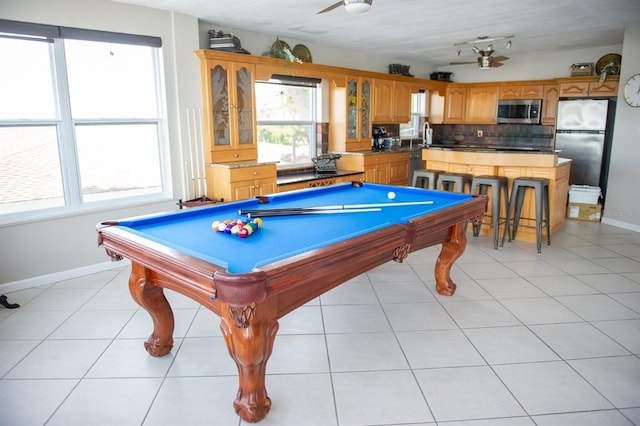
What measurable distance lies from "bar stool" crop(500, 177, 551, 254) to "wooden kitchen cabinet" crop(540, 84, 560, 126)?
10.4ft

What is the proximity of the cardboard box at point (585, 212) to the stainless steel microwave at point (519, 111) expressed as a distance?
2.00 meters

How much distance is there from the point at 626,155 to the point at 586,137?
3.23ft

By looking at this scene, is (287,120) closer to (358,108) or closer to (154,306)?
(358,108)

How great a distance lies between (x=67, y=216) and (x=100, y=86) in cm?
131

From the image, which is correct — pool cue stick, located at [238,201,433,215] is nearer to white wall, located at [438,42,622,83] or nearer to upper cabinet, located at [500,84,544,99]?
white wall, located at [438,42,622,83]

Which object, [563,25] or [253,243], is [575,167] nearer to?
[563,25]

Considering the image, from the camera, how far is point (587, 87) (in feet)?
21.9

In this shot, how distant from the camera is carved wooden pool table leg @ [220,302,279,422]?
1907mm

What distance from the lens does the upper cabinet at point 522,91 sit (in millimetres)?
7545

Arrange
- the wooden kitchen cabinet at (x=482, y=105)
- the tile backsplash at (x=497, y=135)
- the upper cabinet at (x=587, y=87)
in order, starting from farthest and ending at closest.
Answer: the wooden kitchen cabinet at (x=482, y=105) < the tile backsplash at (x=497, y=135) < the upper cabinet at (x=587, y=87)

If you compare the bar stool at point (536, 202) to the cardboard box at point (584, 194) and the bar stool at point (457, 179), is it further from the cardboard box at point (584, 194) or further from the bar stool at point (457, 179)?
the cardboard box at point (584, 194)

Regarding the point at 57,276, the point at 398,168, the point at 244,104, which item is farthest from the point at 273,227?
the point at 398,168

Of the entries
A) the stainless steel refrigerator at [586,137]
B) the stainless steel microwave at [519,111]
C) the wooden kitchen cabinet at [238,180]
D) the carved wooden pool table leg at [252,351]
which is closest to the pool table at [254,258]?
the carved wooden pool table leg at [252,351]

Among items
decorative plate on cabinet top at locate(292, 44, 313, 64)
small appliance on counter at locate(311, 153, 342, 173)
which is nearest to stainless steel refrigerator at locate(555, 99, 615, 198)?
small appliance on counter at locate(311, 153, 342, 173)
